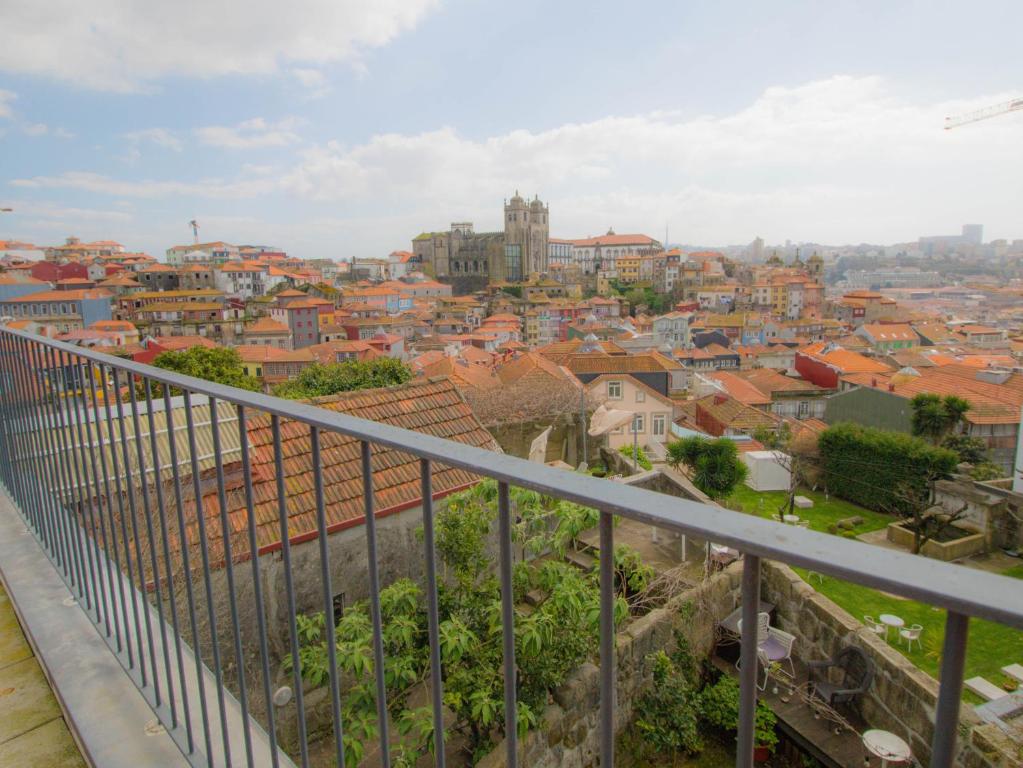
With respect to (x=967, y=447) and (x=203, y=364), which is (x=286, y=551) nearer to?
(x=203, y=364)

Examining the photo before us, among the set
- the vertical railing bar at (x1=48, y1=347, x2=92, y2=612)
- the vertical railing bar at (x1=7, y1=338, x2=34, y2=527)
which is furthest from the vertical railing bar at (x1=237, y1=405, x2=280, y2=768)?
the vertical railing bar at (x1=7, y1=338, x2=34, y2=527)

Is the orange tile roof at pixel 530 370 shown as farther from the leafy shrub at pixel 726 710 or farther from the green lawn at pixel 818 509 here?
the leafy shrub at pixel 726 710

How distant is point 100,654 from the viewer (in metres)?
2.43

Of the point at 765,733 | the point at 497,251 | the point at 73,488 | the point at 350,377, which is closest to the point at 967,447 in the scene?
the point at 350,377

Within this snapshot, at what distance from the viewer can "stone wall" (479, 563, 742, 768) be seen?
5.86m

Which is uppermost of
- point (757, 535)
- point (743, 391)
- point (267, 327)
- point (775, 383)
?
point (757, 535)

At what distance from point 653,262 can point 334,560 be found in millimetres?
95614

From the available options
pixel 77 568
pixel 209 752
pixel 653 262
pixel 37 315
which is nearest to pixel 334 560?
pixel 77 568

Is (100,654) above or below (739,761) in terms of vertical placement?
below

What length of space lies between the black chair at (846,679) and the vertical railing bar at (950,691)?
6769mm

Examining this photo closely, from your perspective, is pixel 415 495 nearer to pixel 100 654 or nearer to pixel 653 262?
pixel 100 654

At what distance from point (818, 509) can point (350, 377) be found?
15.9m

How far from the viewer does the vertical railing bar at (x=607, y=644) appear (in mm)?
914

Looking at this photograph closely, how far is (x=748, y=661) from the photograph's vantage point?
0.80 metres
